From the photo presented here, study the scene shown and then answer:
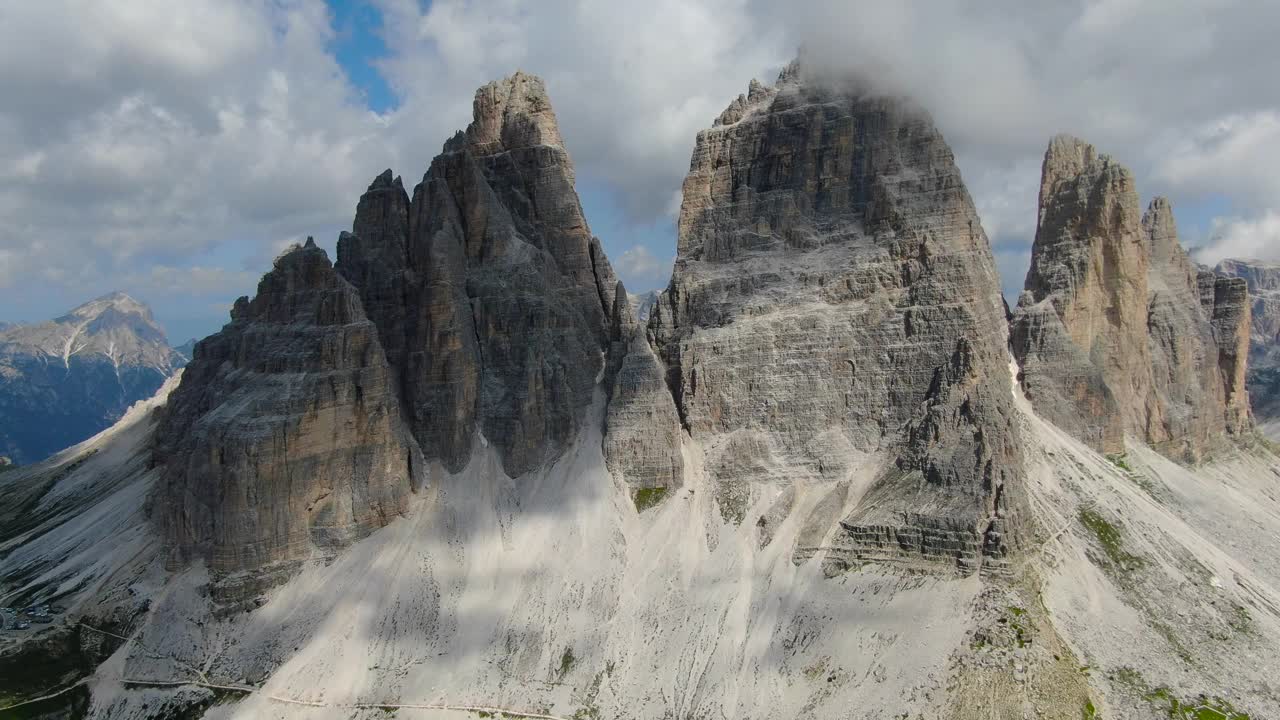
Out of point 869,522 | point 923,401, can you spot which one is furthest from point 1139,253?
point 869,522

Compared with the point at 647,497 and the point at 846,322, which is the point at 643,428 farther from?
the point at 846,322

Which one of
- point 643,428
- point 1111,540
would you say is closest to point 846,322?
point 643,428

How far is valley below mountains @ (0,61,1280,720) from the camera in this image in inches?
2660

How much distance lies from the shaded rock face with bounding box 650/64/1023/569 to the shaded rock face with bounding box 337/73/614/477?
12346 millimetres

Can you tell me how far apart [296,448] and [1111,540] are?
256 ft

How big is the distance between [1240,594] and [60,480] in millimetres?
157041

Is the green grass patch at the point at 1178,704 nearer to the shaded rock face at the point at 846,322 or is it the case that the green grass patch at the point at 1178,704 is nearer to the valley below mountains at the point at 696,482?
the valley below mountains at the point at 696,482

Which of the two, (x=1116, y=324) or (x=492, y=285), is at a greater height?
(x=492, y=285)

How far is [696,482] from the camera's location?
8544cm

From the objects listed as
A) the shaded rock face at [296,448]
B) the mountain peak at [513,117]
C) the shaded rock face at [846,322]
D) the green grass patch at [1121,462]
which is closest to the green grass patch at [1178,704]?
the shaded rock face at [846,322]

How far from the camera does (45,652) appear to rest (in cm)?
8062

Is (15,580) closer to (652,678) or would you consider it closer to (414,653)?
(414,653)

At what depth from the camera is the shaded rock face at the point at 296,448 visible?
82.0m

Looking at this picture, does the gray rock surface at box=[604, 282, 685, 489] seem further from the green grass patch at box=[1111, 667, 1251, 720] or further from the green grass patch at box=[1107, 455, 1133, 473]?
the green grass patch at box=[1107, 455, 1133, 473]
